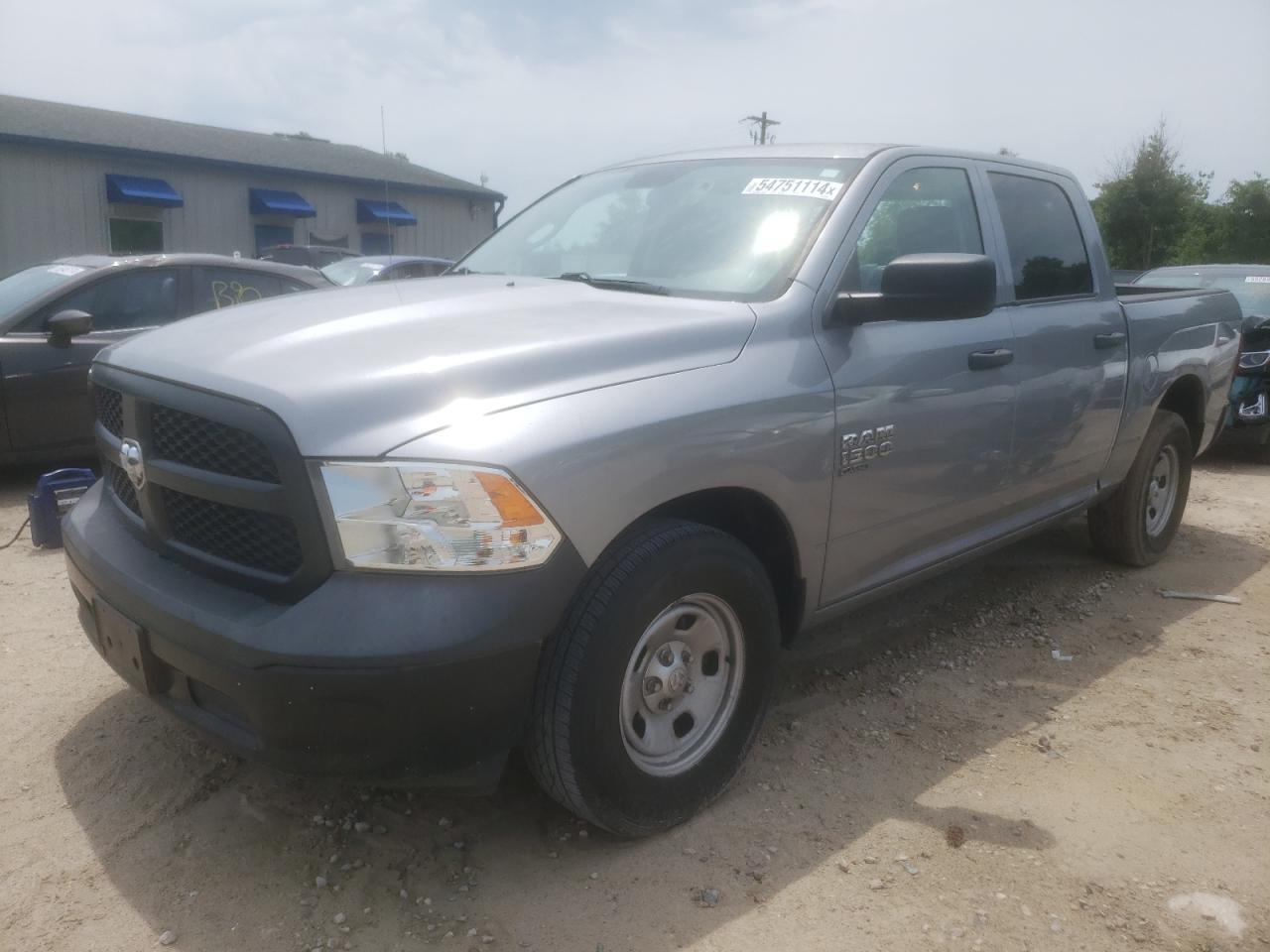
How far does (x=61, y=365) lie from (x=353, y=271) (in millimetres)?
6873

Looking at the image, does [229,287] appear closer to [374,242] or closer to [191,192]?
[191,192]

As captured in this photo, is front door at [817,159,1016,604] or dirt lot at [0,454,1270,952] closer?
dirt lot at [0,454,1270,952]

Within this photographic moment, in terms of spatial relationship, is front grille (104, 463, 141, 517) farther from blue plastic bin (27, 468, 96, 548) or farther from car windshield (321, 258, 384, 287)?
car windshield (321, 258, 384, 287)

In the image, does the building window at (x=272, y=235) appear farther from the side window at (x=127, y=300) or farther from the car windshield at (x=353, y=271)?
the side window at (x=127, y=300)

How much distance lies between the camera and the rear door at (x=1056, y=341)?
3703mm

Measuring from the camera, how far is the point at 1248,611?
4605mm

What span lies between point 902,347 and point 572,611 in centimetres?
144

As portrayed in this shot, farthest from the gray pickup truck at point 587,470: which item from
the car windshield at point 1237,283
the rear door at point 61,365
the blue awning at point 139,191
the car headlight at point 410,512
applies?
the blue awning at point 139,191

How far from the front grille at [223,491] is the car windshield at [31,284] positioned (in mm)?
4258

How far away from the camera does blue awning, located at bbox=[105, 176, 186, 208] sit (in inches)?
813

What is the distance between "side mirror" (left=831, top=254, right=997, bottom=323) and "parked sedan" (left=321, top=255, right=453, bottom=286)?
9.64 metres

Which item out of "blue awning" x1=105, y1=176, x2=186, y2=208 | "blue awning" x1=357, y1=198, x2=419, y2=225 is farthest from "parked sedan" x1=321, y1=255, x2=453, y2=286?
"blue awning" x1=357, y1=198, x2=419, y2=225

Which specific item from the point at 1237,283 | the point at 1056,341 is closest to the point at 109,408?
the point at 1056,341

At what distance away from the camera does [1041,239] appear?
4000 mm
